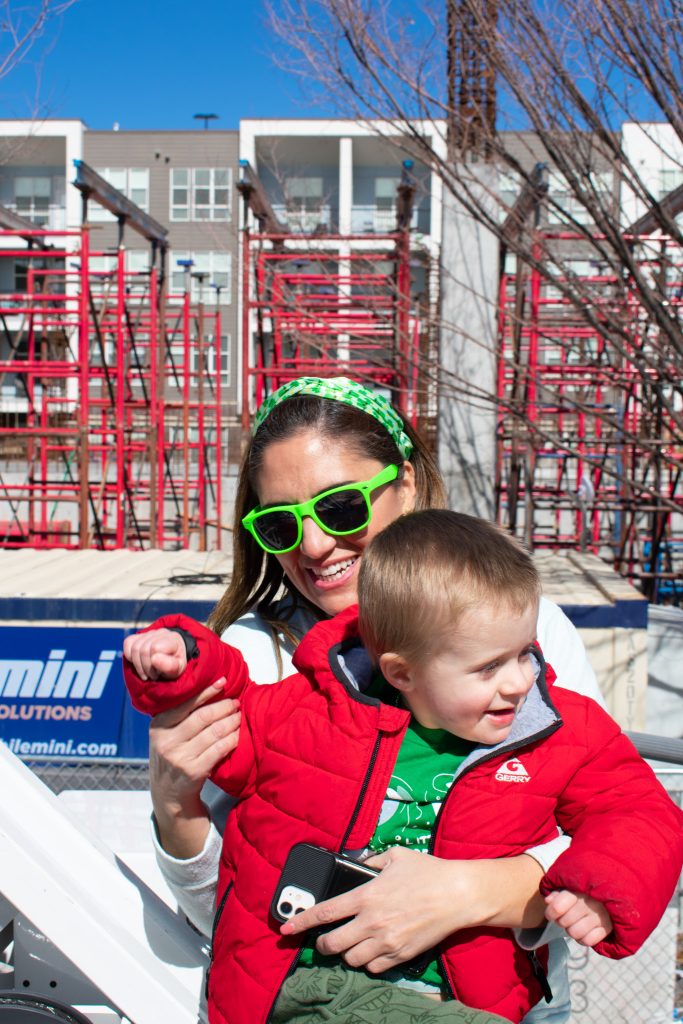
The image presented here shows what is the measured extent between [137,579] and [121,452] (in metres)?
4.77

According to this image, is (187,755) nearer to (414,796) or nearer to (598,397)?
(414,796)

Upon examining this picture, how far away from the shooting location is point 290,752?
4.95 ft

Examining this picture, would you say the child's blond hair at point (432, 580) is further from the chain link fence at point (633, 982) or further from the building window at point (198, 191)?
the building window at point (198, 191)

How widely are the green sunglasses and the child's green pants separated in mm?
758

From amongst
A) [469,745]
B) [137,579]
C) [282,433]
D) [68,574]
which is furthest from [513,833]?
[68,574]

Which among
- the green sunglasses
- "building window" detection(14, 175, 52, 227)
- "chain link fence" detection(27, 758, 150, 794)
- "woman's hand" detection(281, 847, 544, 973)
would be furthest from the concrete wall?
"building window" detection(14, 175, 52, 227)

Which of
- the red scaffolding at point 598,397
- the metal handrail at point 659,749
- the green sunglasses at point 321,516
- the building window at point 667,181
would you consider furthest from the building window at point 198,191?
the green sunglasses at point 321,516

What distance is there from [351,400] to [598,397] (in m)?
10.4

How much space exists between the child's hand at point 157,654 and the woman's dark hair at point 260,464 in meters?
0.48

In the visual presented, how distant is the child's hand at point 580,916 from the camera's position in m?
1.31

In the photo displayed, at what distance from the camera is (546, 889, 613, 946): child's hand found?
1.31 metres

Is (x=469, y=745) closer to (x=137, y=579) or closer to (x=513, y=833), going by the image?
(x=513, y=833)

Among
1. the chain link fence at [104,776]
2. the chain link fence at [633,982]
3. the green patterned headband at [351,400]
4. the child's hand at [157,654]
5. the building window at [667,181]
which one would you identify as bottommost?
the chain link fence at [633,982]

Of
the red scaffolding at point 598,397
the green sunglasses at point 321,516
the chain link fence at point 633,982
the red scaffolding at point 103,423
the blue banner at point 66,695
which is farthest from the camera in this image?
the red scaffolding at point 103,423
